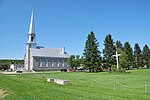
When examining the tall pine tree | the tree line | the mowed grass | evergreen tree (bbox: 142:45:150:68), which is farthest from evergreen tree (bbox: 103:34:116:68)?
the mowed grass

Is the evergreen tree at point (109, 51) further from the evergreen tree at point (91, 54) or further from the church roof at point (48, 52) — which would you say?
the church roof at point (48, 52)

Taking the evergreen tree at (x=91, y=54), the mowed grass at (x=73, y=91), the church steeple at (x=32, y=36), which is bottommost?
the mowed grass at (x=73, y=91)

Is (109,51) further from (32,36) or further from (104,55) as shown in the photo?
(32,36)

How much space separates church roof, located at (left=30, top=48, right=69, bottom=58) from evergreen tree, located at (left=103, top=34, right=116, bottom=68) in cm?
3576

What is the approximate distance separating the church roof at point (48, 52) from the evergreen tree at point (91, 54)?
34.4 metres

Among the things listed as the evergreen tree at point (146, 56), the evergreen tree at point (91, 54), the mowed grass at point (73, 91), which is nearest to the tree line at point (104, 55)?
the evergreen tree at point (91, 54)

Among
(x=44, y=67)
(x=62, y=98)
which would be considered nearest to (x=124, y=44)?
(x=44, y=67)

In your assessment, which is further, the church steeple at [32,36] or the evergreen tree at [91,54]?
the church steeple at [32,36]

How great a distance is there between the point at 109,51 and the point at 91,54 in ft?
26.4

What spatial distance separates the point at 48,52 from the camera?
109 metres

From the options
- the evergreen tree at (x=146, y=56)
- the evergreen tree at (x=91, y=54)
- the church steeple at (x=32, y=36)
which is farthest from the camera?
the evergreen tree at (x=146, y=56)

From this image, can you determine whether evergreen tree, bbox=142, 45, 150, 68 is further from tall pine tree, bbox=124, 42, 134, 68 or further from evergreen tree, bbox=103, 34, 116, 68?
evergreen tree, bbox=103, 34, 116, 68

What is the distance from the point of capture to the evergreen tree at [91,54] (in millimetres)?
70875

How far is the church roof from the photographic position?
333 feet
